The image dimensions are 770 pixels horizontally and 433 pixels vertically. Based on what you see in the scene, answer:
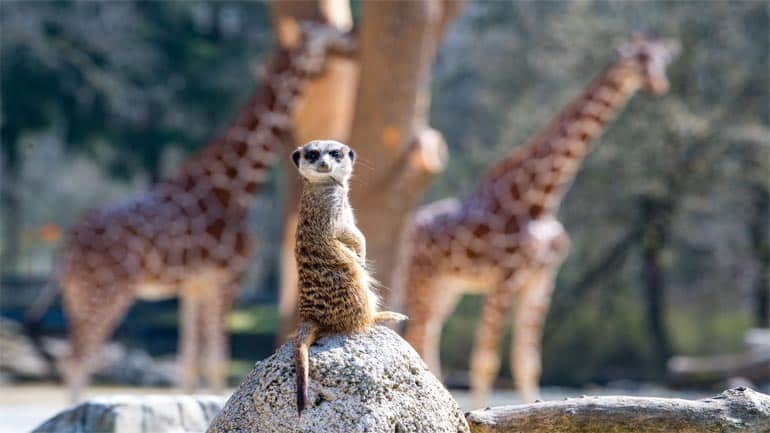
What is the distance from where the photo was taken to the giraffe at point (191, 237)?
9109mm

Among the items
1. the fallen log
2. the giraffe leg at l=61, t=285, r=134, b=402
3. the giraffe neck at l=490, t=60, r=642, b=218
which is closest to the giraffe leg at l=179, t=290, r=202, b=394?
the giraffe leg at l=61, t=285, r=134, b=402

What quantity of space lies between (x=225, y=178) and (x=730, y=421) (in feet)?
19.6

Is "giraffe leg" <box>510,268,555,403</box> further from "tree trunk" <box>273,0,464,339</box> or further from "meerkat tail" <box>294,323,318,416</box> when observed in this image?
"meerkat tail" <box>294,323,318,416</box>

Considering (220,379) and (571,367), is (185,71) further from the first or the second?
(220,379)

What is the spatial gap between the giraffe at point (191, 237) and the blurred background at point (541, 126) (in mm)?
5647

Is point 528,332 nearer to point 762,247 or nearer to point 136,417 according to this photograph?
point 136,417

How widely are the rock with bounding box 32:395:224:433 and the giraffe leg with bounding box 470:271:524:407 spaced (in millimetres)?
4480

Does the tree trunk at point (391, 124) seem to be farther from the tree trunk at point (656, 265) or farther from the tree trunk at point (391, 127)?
the tree trunk at point (656, 265)

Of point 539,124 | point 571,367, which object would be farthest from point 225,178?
point 571,367

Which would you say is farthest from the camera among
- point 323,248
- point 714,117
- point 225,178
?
point 714,117

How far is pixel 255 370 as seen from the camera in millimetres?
3762

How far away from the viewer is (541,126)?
16266 mm

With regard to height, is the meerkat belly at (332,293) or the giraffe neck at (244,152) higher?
the giraffe neck at (244,152)

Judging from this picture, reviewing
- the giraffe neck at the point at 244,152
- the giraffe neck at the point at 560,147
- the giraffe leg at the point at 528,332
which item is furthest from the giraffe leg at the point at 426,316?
the giraffe neck at the point at 244,152
